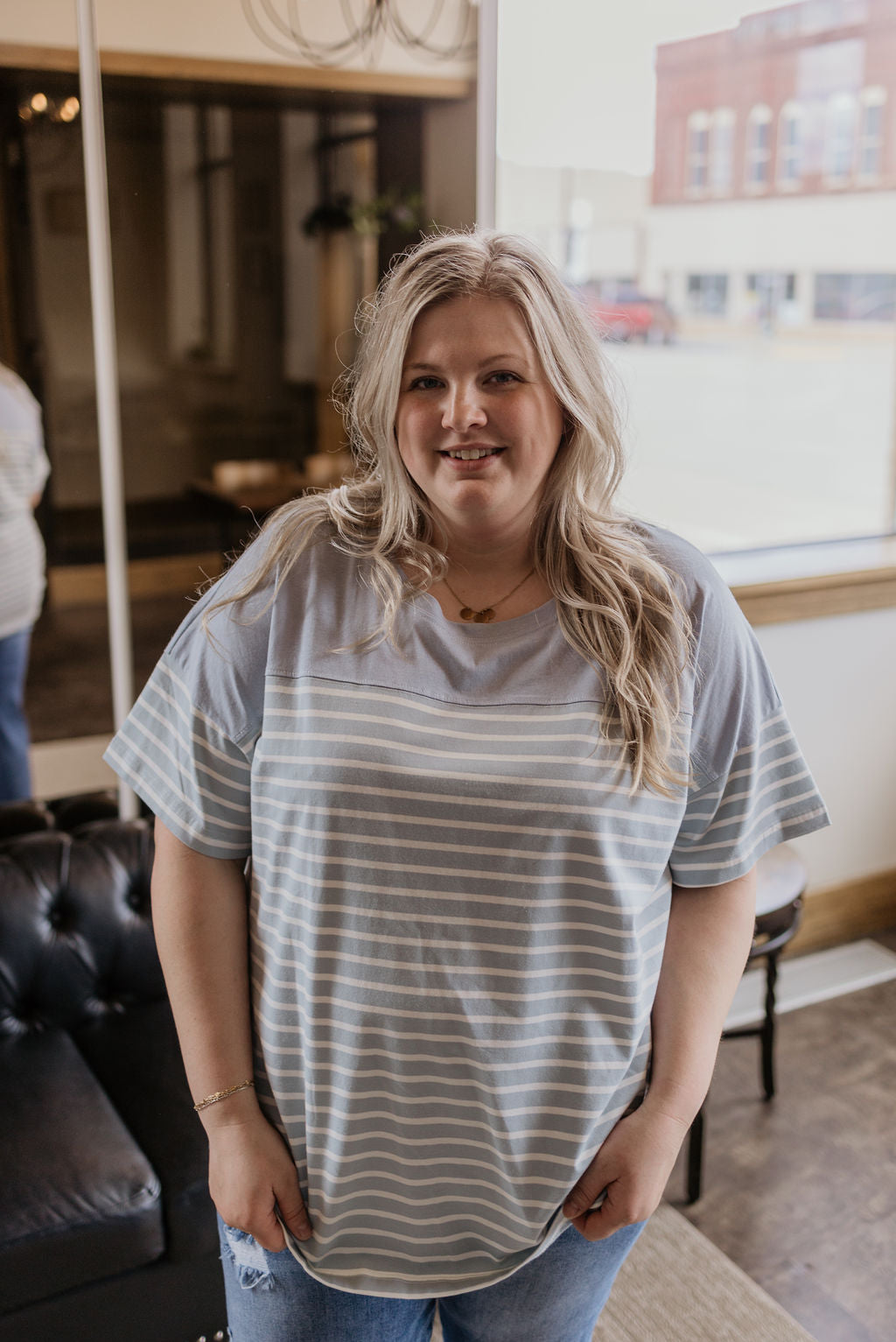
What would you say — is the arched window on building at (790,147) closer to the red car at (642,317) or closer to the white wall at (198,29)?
the red car at (642,317)

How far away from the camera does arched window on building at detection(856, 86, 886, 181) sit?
3.22 metres

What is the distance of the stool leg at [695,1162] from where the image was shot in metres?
2.24

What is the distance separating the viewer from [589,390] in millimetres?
1071

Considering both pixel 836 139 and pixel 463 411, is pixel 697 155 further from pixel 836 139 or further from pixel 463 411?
pixel 463 411

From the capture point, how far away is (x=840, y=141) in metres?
3.22

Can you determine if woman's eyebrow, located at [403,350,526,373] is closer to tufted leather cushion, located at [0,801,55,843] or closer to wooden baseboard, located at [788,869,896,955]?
tufted leather cushion, located at [0,801,55,843]

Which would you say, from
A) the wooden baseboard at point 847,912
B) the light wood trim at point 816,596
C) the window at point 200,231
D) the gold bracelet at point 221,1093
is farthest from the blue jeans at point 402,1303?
the window at point 200,231

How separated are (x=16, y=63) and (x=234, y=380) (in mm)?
1345

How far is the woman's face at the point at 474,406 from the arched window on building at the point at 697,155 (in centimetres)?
240

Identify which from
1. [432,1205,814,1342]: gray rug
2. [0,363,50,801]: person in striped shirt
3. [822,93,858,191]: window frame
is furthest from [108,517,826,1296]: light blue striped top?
[822,93,858,191]: window frame

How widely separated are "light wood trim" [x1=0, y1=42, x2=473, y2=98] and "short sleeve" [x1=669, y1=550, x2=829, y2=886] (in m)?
2.00

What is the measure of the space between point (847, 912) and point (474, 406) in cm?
267

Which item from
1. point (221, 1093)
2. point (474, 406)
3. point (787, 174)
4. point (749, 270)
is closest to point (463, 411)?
point (474, 406)

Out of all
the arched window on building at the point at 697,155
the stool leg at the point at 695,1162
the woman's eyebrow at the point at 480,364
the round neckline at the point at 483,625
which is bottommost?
the stool leg at the point at 695,1162
